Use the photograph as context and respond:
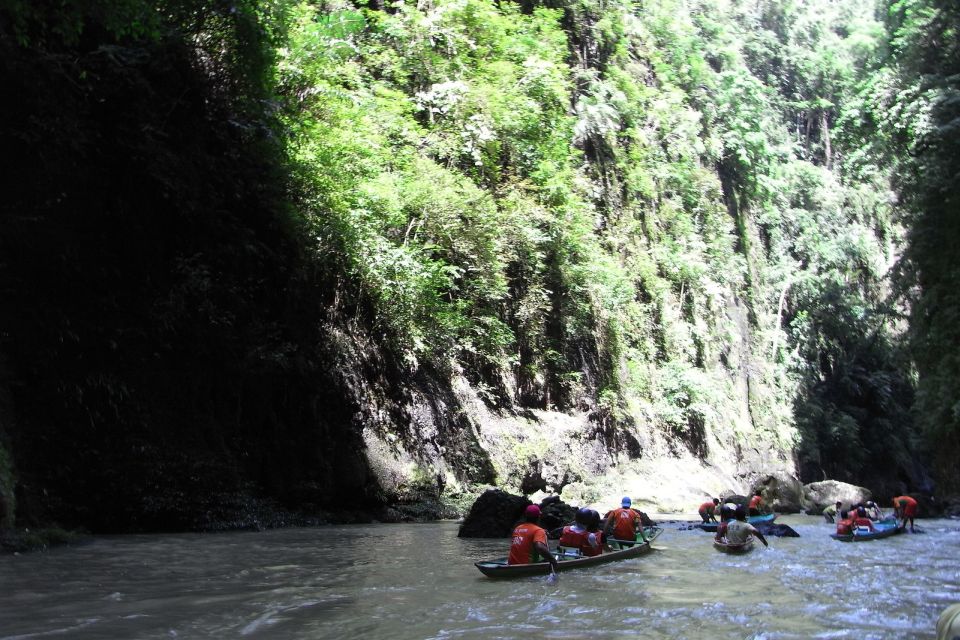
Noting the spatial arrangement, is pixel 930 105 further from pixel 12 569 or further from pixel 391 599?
pixel 12 569

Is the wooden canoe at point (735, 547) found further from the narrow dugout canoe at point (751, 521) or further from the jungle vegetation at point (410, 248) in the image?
the jungle vegetation at point (410, 248)

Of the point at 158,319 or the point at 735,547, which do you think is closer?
the point at 735,547

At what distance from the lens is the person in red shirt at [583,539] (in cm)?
973

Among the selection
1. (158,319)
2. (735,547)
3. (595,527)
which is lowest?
(735,547)

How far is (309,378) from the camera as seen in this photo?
45.7 feet

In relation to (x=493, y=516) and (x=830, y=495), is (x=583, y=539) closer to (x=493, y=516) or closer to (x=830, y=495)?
(x=493, y=516)

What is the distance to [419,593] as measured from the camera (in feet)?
23.6

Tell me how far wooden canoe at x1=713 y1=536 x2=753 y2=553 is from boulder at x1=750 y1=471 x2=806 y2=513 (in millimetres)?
11291

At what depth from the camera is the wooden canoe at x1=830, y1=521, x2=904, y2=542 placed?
1421 cm

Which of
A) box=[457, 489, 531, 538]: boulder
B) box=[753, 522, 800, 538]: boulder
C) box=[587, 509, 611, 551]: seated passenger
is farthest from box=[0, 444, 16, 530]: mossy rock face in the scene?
box=[753, 522, 800, 538]: boulder

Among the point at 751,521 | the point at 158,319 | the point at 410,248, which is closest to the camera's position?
the point at 158,319

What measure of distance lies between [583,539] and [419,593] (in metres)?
3.17

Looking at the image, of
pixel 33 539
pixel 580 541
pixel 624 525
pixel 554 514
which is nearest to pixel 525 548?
pixel 580 541

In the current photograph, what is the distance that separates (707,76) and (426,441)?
2474 centimetres
